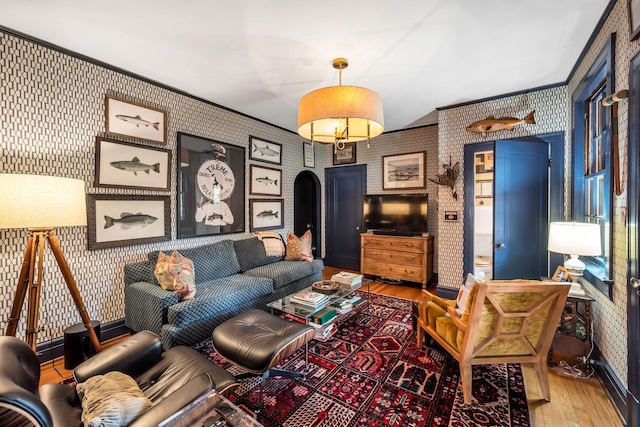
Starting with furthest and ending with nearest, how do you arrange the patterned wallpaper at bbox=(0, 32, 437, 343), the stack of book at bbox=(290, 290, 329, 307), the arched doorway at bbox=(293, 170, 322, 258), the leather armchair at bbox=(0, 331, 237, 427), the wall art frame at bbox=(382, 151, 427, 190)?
the arched doorway at bbox=(293, 170, 322, 258)
the wall art frame at bbox=(382, 151, 427, 190)
the stack of book at bbox=(290, 290, 329, 307)
the patterned wallpaper at bbox=(0, 32, 437, 343)
the leather armchair at bbox=(0, 331, 237, 427)

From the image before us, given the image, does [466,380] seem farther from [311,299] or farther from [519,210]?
[519,210]

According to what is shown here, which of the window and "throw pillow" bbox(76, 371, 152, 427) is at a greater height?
the window

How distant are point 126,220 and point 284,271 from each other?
181 cm

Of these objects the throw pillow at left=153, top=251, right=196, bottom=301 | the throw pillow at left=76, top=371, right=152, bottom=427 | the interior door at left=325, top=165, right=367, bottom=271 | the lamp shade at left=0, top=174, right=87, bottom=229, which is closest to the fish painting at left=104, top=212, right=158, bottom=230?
the throw pillow at left=153, top=251, right=196, bottom=301

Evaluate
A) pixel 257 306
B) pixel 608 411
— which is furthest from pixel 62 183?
pixel 608 411

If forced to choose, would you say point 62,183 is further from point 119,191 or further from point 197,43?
point 197,43

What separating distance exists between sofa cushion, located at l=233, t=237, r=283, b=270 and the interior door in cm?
197

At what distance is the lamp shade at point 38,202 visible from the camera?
1751 mm

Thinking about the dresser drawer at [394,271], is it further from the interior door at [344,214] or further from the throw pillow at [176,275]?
the throw pillow at [176,275]

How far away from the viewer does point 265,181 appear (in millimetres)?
4496

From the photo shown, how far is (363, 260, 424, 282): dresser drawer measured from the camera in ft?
14.2

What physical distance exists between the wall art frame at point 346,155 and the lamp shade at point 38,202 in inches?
171

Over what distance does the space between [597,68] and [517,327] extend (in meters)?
2.21

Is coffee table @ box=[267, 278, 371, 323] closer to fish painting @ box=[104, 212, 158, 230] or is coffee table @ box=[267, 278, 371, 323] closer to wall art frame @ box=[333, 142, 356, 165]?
fish painting @ box=[104, 212, 158, 230]
